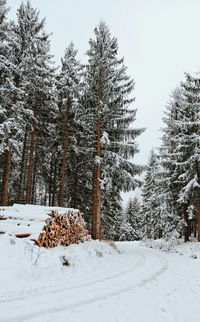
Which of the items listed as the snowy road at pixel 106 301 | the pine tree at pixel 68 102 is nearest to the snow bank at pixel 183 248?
the snowy road at pixel 106 301

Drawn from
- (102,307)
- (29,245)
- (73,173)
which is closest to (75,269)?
(29,245)

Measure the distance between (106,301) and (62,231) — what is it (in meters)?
4.73

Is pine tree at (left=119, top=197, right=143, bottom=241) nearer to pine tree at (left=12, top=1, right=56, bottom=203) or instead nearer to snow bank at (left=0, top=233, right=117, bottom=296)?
pine tree at (left=12, top=1, right=56, bottom=203)

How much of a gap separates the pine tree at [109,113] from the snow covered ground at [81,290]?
687cm

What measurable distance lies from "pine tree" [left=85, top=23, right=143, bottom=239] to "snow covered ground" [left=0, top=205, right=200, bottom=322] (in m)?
6.87

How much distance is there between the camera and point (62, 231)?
30.7 feet

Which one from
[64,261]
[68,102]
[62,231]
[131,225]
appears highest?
[68,102]

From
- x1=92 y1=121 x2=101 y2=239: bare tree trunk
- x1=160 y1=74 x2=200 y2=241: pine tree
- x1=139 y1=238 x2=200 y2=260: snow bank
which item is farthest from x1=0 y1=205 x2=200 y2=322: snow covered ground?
x1=160 y1=74 x2=200 y2=241: pine tree

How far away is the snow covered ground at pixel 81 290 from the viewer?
428cm

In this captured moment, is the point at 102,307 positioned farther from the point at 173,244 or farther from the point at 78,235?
the point at 173,244

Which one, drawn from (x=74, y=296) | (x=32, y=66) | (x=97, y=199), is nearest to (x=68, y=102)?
(x=32, y=66)

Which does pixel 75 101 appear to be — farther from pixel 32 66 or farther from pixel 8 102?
pixel 8 102

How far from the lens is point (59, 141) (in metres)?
17.9

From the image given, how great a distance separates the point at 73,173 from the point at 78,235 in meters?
10.4
